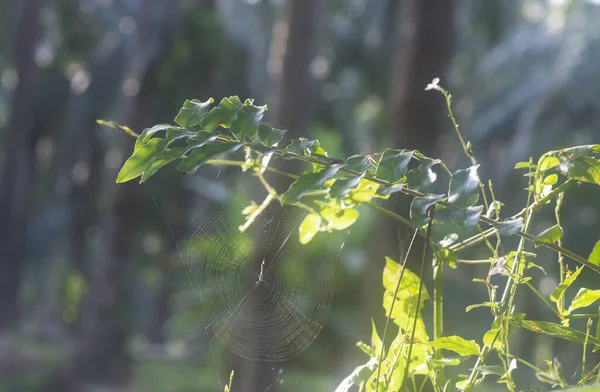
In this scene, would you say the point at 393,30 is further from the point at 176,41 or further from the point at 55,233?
the point at 55,233

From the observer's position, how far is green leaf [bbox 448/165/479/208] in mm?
749

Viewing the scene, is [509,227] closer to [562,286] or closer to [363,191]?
[562,286]

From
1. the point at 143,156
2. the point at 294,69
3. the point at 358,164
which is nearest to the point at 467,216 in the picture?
the point at 358,164

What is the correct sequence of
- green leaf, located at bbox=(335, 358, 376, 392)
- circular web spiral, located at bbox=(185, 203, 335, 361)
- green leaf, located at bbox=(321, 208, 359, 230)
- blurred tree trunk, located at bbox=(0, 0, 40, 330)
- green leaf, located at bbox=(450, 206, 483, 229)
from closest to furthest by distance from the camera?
green leaf, located at bbox=(450, 206, 483, 229), green leaf, located at bbox=(335, 358, 376, 392), green leaf, located at bbox=(321, 208, 359, 230), circular web spiral, located at bbox=(185, 203, 335, 361), blurred tree trunk, located at bbox=(0, 0, 40, 330)

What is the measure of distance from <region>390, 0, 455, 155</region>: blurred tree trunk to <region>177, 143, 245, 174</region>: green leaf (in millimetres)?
4333

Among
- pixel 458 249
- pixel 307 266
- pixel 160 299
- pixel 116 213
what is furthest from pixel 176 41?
pixel 458 249

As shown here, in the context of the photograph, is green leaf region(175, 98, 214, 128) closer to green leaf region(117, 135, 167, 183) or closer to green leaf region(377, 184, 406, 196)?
green leaf region(117, 135, 167, 183)

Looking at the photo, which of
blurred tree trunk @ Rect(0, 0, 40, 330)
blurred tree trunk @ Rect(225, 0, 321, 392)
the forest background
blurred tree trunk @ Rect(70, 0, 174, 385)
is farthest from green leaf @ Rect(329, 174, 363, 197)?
blurred tree trunk @ Rect(0, 0, 40, 330)

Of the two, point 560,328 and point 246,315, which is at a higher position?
point 560,328

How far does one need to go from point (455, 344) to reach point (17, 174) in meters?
15.6

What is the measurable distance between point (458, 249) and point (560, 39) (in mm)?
20523

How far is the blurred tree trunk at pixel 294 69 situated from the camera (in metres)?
5.99

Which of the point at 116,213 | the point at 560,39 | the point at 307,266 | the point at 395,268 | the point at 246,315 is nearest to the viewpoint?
the point at 395,268

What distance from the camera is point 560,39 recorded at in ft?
65.7
